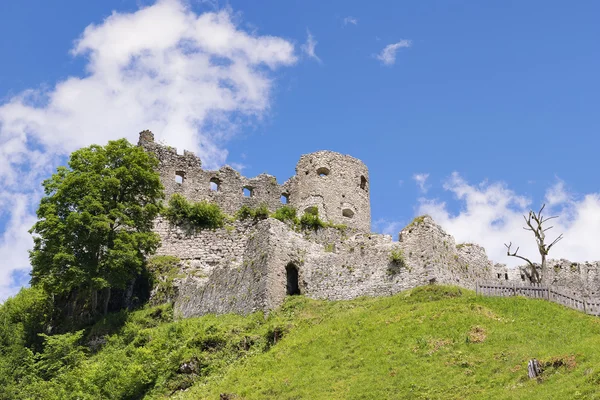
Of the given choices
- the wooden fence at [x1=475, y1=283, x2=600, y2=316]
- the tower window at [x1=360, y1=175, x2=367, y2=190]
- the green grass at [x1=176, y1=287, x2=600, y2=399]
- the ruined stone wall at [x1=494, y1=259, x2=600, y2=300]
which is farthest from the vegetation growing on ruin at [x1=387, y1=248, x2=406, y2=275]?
the tower window at [x1=360, y1=175, x2=367, y2=190]

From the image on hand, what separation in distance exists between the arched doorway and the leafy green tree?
26.2 feet

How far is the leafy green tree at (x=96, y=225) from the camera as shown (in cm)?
4050

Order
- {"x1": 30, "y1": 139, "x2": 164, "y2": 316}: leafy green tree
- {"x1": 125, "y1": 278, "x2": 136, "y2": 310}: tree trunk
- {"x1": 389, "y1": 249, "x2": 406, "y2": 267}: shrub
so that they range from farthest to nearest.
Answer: {"x1": 125, "y1": 278, "x2": 136, "y2": 310}: tree trunk
{"x1": 30, "y1": 139, "x2": 164, "y2": 316}: leafy green tree
{"x1": 389, "y1": 249, "x2": 406, "y2": 267}: shrub

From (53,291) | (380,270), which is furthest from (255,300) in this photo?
(53,291)

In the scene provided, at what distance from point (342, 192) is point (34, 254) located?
1885 centimetres

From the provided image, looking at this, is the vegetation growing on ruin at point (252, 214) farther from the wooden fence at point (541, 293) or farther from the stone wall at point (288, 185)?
the wooden fence at point (541, 293)

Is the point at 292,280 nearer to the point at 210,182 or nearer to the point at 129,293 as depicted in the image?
the point at 129,293

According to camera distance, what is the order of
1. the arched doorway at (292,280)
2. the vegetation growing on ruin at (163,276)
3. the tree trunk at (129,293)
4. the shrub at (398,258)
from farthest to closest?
the tree trunk at (129,293), the vegetation growing on ruin at (163,276), the arched doorway at (292,280), the shrub at (398,258)

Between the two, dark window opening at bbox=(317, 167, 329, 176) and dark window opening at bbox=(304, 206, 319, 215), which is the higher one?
dark window opening at bbox=(317, 167, 329, 176)

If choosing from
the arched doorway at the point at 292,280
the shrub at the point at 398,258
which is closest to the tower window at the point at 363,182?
the arched doorway at the point at 292,280

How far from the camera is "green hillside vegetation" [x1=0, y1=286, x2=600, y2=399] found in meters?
24.6

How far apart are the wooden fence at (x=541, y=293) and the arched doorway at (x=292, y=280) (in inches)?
377

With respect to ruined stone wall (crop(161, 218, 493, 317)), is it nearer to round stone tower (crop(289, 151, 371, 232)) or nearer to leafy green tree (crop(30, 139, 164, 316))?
leafy green tree (crop(30, 139, 164, 316))

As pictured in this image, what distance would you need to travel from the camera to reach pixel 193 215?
4662 cm
